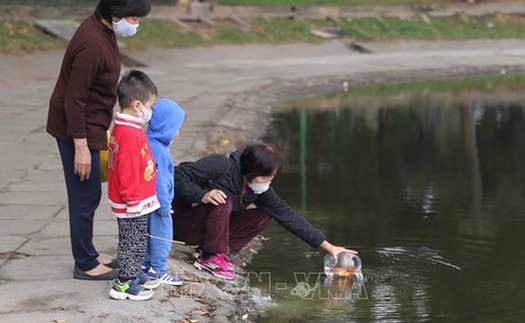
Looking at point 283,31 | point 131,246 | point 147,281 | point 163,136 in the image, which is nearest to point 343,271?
point 147,281

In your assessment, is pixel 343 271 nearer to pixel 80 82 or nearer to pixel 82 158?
pixel 82 158

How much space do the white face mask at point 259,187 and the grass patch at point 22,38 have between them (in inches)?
580

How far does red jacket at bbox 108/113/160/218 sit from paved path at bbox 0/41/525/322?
52cm

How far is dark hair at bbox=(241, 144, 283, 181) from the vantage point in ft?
21.5

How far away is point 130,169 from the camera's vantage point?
5.71m

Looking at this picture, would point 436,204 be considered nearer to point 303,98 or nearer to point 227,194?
point 227,194

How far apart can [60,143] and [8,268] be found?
38.1 inches

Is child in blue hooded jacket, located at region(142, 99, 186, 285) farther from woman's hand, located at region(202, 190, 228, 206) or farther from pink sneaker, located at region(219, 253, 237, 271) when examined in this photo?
pink sneaker, located at region(219, 253, 237, 271)

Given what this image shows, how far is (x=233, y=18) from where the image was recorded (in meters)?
27.5

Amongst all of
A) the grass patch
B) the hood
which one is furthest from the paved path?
the hood

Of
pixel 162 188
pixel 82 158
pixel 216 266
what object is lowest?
pixel 216 266

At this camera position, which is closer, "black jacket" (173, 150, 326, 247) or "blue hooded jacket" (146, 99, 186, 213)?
"blue hooded jacket" (146, 99, 186, 213)

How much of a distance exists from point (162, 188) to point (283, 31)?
21430mm

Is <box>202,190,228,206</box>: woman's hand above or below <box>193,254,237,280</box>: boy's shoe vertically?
above
